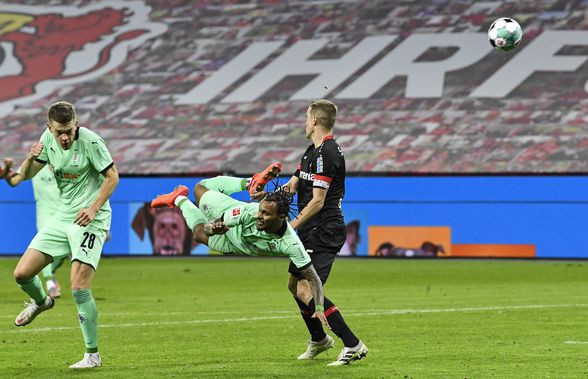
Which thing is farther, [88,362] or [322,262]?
[322,262]

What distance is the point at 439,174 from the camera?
27.0 meters

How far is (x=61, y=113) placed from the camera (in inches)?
419

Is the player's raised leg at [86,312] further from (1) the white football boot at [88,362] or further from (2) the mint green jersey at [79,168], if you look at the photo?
(2) the mint green jersey at [79,168]

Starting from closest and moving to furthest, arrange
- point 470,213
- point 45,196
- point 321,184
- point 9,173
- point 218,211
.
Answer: point 321,184
point 218,211
point 9,173
point 45,196
point 470,213

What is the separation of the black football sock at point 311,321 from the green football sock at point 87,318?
178 centimetres

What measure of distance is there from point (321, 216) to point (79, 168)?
2.16 metres

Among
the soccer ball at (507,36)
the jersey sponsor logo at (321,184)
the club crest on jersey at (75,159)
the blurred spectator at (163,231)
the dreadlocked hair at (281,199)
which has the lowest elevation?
the blurred spectator at (163,231)

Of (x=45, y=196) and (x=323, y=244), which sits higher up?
(x=323, y=244)

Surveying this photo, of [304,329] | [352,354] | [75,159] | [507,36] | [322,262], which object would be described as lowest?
[304,329]

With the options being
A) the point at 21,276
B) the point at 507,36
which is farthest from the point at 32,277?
the point at 507,36

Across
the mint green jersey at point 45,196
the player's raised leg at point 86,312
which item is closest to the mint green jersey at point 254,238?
the player's raised leg at point 86,312

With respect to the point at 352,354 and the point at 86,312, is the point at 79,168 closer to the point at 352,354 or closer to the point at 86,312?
the point at 86,312

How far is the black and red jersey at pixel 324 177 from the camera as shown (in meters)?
11.0

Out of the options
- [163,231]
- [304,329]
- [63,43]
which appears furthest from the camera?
[63,43]
